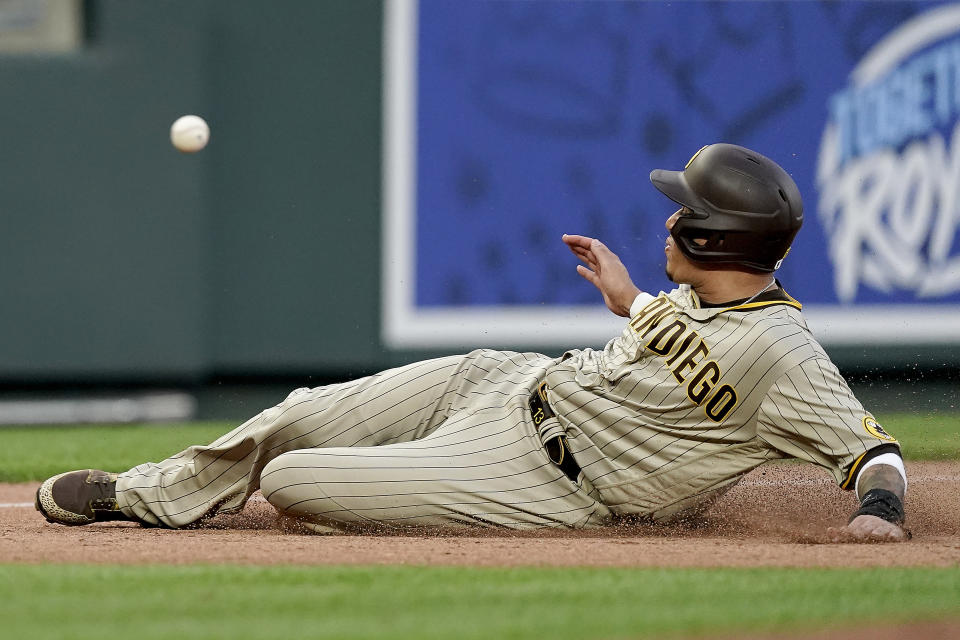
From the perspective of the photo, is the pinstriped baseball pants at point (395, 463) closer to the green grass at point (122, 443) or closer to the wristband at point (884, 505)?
the wristband at point (884, 505)

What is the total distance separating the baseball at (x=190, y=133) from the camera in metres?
7.18

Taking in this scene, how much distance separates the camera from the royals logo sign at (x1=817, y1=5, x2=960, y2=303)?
771 cm

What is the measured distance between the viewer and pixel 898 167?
777cm

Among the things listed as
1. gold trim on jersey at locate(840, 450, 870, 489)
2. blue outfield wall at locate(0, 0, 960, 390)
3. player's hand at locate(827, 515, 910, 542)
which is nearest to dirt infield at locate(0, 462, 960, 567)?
player's hand at locate(827, 515, 910, 542)

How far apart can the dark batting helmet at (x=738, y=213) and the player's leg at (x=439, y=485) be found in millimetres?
726

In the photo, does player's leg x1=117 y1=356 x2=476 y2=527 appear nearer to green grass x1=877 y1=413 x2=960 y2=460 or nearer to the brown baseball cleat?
the brown baseball cleat

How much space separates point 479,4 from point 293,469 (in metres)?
4.78

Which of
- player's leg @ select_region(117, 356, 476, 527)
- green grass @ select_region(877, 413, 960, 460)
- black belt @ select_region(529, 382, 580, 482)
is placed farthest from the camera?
green grass @ select_region(877, 413, 960, 460)

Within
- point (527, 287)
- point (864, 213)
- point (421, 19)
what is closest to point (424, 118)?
point (421, 19)

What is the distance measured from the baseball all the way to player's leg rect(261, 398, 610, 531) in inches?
150

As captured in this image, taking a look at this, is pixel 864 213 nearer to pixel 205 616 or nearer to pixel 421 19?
pixel 421 19

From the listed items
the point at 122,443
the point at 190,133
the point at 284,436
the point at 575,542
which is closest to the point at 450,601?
the point at 575,542

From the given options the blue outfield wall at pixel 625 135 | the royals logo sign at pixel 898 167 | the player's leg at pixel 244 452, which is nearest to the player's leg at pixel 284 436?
the player's leg at pixel 244 452

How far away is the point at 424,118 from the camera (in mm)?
7945
